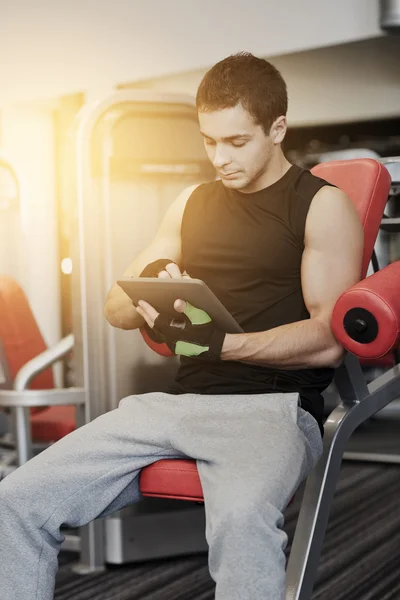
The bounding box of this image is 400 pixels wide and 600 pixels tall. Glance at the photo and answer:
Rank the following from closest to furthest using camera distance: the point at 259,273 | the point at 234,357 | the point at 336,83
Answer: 1. the point at 234,357
2. the point at 259,273
3. the point at 336,83

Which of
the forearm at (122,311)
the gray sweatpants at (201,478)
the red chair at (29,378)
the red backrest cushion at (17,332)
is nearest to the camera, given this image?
the gray sweatpants at (201,478)

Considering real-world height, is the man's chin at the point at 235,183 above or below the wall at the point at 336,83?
below

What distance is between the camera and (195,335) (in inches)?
65.1

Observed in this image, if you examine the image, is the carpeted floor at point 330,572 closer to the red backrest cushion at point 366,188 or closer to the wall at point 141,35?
the red backrest cushion at point 366,188

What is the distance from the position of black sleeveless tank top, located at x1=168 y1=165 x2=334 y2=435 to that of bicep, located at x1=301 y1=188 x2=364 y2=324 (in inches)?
1.3

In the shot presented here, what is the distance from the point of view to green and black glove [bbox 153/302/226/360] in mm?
1647

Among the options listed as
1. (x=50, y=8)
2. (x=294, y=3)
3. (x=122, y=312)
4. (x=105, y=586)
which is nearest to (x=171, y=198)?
(x=122, y=312)

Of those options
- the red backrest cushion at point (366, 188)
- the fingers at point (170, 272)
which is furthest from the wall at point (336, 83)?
the fingers at point (170, 272)

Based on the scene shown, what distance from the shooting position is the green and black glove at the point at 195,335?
1647 mm

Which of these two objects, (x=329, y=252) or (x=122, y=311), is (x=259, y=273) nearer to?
(x=329, y=252)

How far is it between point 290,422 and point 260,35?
313 cm

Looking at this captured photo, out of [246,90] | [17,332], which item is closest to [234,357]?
[246,90]

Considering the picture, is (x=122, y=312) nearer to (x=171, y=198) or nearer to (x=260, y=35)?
(x=171, y=198)

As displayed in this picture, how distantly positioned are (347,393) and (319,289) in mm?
292
